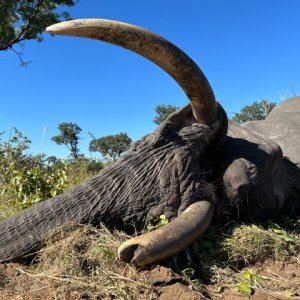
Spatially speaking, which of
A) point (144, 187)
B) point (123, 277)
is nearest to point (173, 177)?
point (144, 187)

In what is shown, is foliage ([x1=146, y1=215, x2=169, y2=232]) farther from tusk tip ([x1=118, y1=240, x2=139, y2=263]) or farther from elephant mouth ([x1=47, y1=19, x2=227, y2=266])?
tusk tip ([x1=118, y1=240, x2=139, y2=263])

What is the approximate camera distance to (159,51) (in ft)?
9.43

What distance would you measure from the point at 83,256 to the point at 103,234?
0.70 ft

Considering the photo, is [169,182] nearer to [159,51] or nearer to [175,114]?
[175,114]

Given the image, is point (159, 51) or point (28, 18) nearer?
point (159, 51)

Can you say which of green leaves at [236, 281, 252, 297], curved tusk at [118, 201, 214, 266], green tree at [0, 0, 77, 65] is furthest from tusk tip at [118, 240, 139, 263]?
green tree at [0, 0, 77, 65]

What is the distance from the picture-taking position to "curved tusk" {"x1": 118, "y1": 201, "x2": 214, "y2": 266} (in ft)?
8.59

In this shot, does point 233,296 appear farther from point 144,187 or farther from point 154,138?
point 154,138

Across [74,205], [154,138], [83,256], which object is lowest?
[83,256]

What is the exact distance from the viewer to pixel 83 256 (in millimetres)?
2852

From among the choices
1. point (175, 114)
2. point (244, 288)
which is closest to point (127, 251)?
point (244, 288)

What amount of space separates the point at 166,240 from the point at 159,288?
0.97ft

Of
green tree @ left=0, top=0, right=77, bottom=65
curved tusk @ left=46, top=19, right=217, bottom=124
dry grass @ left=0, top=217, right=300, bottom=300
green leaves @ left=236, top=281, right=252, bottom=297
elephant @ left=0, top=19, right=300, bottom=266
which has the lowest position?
green leaves @ left=236, top=281, right=252, bottom=297

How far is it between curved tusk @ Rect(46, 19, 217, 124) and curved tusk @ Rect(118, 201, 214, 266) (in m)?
0.76
